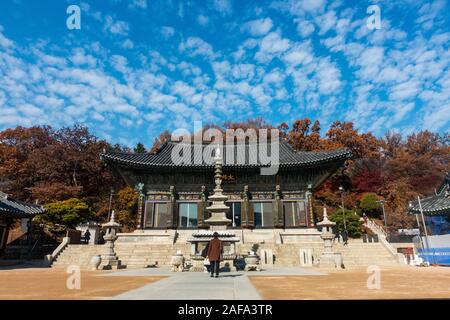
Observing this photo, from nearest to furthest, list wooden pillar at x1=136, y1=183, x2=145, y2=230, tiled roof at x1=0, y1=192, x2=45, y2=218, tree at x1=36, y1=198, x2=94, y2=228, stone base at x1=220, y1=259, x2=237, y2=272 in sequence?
stone base at x1=220, y1=259, x2=237, y2=272 < tiled roof at x1=0, y1=192, x2=45, y2=218 < wooden pillar at x1=136, y1=183, x2=145, y2=230 < tree at x1=36, y1=198, x2=94, y2=228

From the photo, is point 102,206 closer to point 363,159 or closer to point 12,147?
point 12,147

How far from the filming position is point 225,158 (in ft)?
88.6

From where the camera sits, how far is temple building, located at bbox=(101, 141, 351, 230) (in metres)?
23.3

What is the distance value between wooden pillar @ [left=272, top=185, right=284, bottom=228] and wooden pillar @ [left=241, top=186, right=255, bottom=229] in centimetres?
177

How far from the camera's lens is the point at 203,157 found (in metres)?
27.6

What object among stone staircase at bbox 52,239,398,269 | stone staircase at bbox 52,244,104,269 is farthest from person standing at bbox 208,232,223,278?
stone staircase at bbox 52,244,104,269

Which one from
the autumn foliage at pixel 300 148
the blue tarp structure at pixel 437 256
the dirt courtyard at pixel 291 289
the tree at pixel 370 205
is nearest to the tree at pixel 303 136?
the autumn foliage at pixel 300 148

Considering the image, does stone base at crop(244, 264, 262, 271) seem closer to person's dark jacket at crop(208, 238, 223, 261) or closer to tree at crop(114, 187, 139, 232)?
person's dark jacket at crop(208, 238, 223, 261)

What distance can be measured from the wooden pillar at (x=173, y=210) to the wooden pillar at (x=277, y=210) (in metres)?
7.99

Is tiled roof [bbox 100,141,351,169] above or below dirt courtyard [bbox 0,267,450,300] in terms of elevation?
above

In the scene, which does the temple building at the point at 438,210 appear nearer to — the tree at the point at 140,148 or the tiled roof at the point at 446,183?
the tiled roof at the point at 446,183

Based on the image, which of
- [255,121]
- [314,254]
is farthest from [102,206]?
[255,121]

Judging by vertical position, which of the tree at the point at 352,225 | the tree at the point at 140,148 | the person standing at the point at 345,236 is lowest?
the person standing at the point at 345,236

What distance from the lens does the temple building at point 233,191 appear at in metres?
23.3
